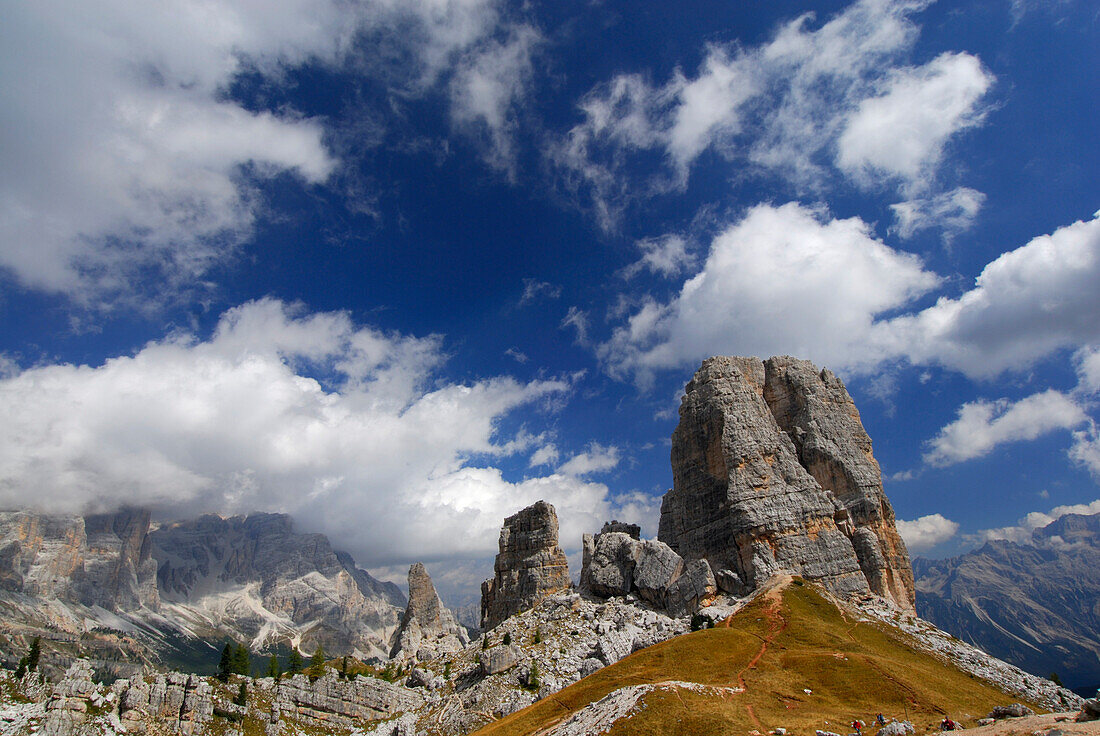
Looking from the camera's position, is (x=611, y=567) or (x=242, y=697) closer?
(x=242, y=697)

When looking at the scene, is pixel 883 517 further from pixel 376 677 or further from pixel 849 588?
pixel 376 677

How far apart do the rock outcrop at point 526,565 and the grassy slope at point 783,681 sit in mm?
51571

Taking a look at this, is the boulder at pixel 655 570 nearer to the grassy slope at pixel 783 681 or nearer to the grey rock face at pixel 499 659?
the grassy slope at pixel 783 681

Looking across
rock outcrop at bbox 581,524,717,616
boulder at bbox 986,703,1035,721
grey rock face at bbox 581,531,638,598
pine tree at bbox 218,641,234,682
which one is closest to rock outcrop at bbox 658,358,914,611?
rock outcrop at bbox 581,524,717,616

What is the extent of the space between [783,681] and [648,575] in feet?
174

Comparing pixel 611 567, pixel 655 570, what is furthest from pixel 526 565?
pixel 655 570

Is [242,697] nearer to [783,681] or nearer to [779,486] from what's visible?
[783,681]

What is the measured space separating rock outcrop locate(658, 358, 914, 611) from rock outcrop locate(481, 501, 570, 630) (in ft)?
93.6

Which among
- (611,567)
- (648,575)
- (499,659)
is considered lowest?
(499,659)

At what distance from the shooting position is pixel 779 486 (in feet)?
398

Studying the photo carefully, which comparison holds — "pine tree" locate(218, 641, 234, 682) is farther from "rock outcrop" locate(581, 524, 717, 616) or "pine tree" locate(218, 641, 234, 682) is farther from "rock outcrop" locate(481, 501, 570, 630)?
"rock outcrop" locate(581, 524, 717, 616)

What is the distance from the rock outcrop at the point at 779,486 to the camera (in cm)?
11369

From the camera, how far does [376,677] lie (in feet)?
376

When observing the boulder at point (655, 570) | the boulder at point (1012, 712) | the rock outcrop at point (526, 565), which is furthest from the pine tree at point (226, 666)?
the boulder at point (1012, 712)
